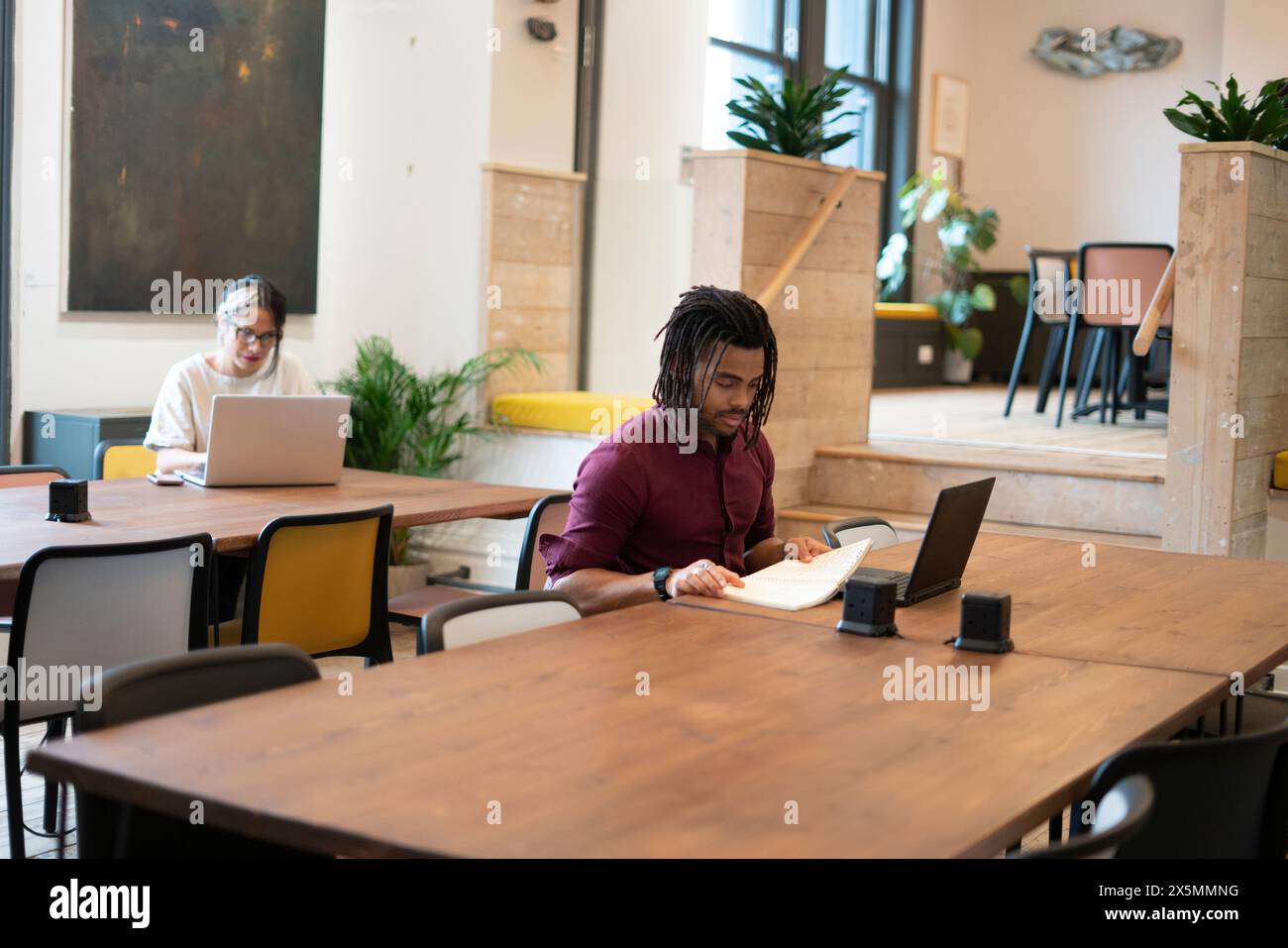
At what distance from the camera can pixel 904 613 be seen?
9.24 ft

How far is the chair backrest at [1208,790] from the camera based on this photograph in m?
1.77

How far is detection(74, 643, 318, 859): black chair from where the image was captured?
6.11 feet

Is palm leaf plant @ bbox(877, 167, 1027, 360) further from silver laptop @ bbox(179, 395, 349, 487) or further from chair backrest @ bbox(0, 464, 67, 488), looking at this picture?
chair backrest @ bbox(0, 464, 67, 488)

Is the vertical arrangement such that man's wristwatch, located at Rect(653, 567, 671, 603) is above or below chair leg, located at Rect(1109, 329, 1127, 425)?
below

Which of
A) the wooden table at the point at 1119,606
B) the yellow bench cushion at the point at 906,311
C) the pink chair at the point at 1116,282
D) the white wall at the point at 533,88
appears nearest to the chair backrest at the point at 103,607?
the wooden table at the point at 1119,606

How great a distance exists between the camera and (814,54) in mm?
9859

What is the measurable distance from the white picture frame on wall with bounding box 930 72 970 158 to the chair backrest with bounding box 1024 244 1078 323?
3574mm

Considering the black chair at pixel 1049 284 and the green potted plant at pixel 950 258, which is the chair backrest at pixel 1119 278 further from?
the green potted plant at pixel 950 258

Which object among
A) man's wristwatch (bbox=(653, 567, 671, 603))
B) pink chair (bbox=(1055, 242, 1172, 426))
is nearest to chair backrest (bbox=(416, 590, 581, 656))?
man's wristwatch (bbox=(653, 567, 671, 603))

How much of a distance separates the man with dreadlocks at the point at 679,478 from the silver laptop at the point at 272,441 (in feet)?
4.31

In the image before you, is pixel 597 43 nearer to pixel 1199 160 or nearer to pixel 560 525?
pixel 1199 160

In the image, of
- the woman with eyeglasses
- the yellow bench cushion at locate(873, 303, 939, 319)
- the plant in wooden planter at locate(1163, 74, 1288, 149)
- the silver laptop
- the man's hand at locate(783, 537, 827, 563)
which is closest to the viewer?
the man's hand at locate(783, 537, 827, 563)
